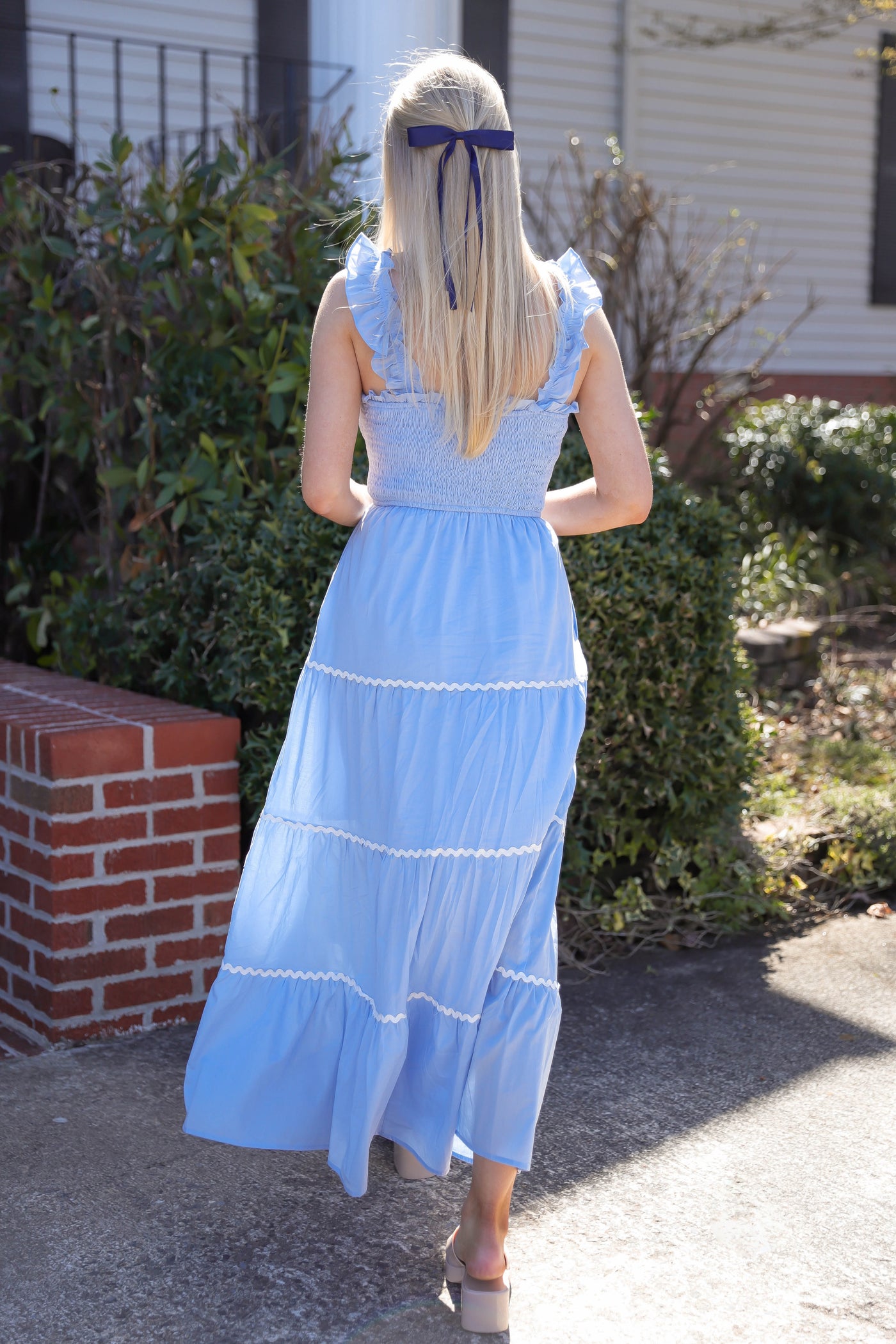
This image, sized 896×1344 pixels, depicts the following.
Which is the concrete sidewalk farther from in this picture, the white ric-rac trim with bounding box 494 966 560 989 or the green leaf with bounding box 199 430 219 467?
the green leaf with bounding box 199 430 219 467

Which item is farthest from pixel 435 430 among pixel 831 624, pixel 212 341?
pixel 831 624

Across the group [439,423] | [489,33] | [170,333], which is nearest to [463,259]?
[439,423]

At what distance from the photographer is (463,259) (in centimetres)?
208

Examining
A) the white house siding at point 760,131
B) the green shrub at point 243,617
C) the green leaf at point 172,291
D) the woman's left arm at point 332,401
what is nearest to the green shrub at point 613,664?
the green shrub at point 243,617

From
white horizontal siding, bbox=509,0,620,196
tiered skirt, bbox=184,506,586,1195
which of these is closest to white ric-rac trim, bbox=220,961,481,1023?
tiered skirt, bbox=184,506,586,1195

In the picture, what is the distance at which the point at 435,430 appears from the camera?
2.21 meters

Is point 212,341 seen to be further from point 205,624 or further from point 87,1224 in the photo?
point 87,1224

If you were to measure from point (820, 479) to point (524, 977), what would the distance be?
19.4 feet

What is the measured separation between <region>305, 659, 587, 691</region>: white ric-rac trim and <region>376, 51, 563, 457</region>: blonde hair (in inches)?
15.2

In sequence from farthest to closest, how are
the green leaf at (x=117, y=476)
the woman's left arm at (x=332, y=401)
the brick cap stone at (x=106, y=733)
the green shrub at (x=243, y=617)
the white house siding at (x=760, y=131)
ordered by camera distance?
the white house siding at (x=760, y=131) < the green leaf at (x=117, y=476) < the green shrub at (x=243, y=617) < the brick cap stone at (x=106, y=733) < the woman's left arm at (x=332, y=401)

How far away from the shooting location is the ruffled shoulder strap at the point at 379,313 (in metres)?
2.13

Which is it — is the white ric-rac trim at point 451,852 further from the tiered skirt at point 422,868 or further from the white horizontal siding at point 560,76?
the white horizontal siding at point 560,76

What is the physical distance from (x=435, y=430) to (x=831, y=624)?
4636mm

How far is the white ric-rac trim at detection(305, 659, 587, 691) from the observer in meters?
2.20
